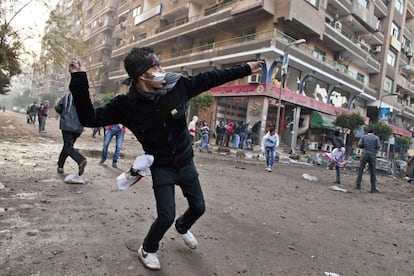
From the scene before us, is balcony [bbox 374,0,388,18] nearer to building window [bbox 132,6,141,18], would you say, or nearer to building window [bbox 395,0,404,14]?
building window [bbox 395,0,404,14]

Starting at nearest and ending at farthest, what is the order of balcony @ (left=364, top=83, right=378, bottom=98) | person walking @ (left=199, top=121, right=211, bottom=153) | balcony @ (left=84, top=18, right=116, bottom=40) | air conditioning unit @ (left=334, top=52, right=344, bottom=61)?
person walking @ (left=199, top=121, right=211, bottom=153) → air conditioning unit @ (left=334, top=52, right=344, bottom=61) → balcony @ (left=364, top=83, right=378, bottom=98) → balcony @ (left=84, top=18, right=116, bottom=40)

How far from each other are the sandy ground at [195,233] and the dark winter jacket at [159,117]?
0.97 m

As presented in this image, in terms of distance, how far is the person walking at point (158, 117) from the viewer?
7.43 feet

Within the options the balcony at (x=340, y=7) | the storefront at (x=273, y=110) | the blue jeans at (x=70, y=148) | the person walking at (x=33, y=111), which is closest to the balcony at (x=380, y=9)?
the balcony at (x=340, y=7)

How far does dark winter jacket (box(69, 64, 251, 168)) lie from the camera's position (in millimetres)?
2307

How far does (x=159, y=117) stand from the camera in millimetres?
2316

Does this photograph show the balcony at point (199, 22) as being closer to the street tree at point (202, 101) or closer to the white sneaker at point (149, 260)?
the street tree at point (202, 101)

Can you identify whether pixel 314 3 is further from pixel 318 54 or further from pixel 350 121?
pixel 350 121

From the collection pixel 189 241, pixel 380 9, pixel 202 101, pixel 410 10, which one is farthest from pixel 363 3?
pixel 189 241

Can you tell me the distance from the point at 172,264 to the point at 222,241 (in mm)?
805

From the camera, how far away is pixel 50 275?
2.19m

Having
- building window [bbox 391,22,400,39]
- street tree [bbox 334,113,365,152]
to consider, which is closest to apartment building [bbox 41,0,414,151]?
building window [bbox 391,22,400,39]

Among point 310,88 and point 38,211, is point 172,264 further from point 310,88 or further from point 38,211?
point 310,88

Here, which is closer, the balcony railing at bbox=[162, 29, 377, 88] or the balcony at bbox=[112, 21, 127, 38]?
the balcony railing at bbox=[162, 29, 377, 88]
